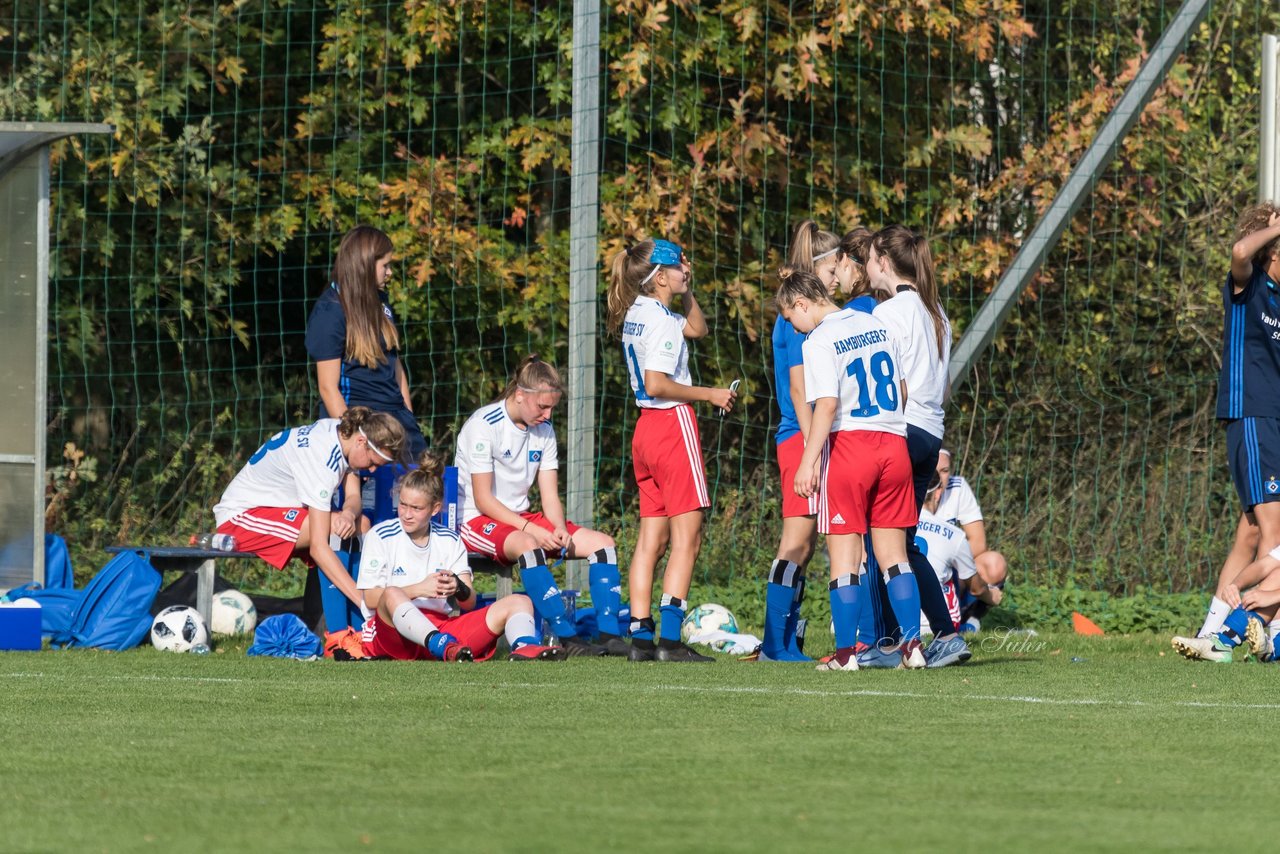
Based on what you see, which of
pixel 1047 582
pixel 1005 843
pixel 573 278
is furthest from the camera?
pixel 1047 582

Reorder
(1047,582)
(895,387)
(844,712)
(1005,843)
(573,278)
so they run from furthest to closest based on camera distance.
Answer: (1047,582) → (573,278) → (895,387) → (844,712) → (1005,843)

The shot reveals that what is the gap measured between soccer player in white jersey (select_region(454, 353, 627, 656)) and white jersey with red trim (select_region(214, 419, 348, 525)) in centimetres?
57

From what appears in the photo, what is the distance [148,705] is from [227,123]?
8.77 metres

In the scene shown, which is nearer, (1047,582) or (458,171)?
(1047,582)

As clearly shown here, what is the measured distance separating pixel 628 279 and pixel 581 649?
1.52m

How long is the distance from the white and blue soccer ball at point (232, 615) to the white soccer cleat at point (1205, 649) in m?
4.09

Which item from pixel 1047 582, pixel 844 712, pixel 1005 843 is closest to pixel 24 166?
pixel 844 712

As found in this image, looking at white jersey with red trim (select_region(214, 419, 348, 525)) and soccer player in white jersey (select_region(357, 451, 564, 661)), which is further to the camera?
white jersey with red trim (select_region(214, 419, 348, 525))

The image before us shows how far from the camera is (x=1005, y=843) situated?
3.40 m

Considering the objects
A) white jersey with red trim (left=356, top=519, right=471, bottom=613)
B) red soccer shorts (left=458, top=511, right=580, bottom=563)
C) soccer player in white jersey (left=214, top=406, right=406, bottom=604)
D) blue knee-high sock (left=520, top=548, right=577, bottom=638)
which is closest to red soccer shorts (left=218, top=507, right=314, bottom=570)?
soccer player in white jersey (left=214, top=406, right=406, bottom=604)

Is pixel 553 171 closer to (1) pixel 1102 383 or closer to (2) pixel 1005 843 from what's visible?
(1) pixel 1102 383

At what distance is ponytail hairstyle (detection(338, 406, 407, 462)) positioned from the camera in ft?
26.2

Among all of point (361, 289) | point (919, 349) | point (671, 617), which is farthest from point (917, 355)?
point (361, 289)

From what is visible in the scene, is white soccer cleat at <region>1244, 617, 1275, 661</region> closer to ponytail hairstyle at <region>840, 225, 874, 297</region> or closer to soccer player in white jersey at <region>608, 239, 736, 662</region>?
ponytail hairstyle at <region>840, 225, 874, 297</region>
